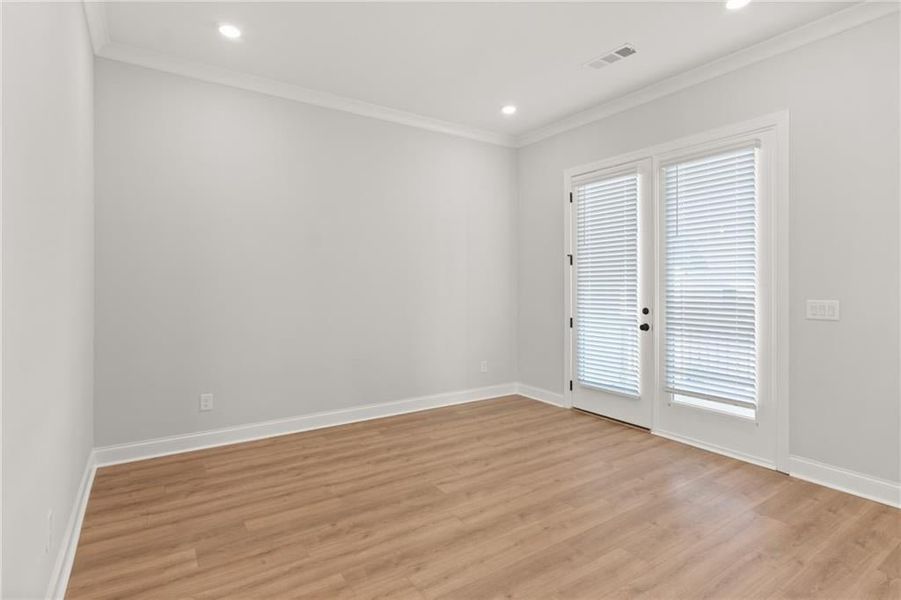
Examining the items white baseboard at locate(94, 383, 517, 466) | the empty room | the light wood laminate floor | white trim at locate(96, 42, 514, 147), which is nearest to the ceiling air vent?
the empty room

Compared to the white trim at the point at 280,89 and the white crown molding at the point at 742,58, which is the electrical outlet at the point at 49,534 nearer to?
the white trim at the point at 280,89

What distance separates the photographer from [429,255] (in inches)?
197

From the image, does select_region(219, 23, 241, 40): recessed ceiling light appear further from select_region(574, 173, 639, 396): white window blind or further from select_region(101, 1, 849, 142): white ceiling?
select_region(574, 173, 639, 396): white window blind

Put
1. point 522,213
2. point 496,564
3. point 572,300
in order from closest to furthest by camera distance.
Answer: point 496,564, point 572,300, point 522,213

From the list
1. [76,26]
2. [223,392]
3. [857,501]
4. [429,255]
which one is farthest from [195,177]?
[857,501]

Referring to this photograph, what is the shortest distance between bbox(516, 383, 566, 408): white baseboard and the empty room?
12cm

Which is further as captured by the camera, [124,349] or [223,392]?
[223,392]

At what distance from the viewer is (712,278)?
3.70 meters

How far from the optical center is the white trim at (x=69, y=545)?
190cm

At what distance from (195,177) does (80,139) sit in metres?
1.02

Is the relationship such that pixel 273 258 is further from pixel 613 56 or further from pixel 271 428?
pixel 613 56

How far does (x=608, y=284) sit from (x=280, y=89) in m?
3.51

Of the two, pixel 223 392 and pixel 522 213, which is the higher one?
pixel 522 213

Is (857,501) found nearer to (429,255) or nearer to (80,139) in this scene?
(429,255)
